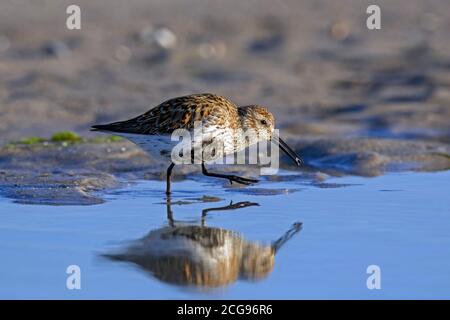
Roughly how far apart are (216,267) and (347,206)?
2.24 m

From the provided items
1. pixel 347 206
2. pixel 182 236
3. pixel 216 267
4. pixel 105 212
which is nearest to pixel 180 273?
pixel 216 267

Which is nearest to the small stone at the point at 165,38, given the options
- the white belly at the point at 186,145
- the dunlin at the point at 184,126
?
the dunlin at the point at 184,126

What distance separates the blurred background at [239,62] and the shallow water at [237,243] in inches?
153

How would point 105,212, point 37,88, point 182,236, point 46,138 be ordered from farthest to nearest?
1. point 37,88
2. point 46,138
3. point 105,212
4. point 182,236

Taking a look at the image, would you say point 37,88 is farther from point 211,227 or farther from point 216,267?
point 216,267

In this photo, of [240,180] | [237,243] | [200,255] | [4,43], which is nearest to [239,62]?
[4,43]

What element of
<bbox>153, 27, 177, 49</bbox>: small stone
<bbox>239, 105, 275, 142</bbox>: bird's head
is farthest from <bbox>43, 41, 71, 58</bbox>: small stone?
<bbox>239, 105, 275, 142</bbox>: bird's head

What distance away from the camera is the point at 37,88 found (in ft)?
43.7

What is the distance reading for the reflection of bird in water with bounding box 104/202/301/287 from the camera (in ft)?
19.7

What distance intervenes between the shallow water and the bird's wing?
59 centimetres

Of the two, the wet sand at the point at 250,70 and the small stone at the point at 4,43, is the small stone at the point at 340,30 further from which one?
the small stone at the point at 4,43

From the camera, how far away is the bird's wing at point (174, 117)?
8664 millimetres

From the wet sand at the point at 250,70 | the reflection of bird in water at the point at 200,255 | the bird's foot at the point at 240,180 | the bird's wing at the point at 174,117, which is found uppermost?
the wet sand at the point at 250,70

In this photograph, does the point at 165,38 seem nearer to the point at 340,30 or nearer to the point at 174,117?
the point at 340,30
